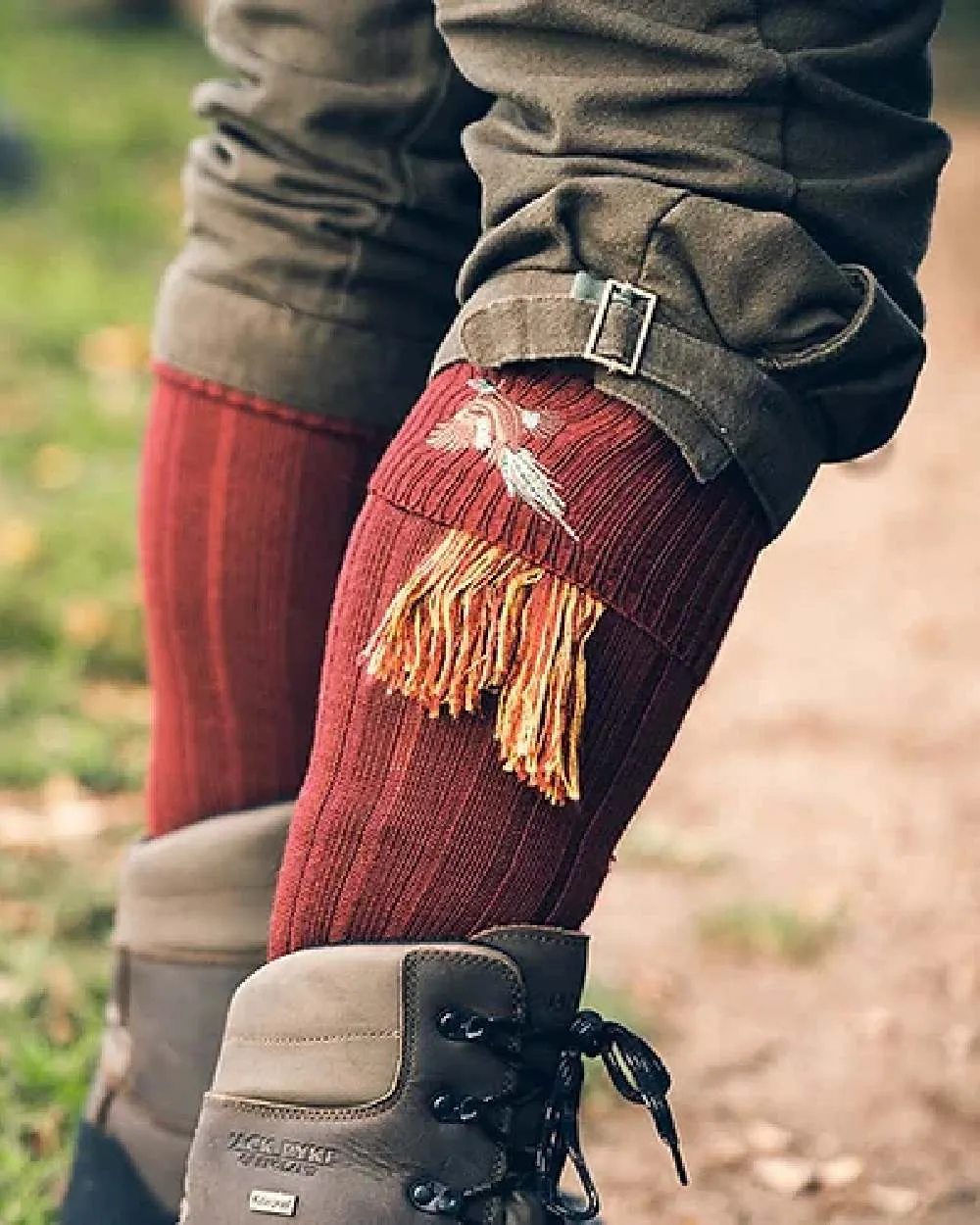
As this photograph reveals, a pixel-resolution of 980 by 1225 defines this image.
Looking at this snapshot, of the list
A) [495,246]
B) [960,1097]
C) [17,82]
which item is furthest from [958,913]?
[17,82]

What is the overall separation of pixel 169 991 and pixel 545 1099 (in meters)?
0.35

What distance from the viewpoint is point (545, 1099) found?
99 cm

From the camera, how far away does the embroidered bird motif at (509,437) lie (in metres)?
0.89

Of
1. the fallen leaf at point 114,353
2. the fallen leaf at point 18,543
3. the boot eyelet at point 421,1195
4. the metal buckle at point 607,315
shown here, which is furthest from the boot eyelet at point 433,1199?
the fallen leaf at point 114,353

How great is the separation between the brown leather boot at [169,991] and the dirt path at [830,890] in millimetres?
402

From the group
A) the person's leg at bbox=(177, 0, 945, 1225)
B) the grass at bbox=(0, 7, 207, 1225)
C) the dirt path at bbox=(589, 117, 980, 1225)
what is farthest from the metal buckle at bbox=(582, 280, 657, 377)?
the grass at bbox=(0, 7, 207, 1225)

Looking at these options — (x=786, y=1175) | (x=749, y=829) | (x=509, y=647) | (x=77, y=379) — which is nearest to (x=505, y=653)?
(x=509, y=647)

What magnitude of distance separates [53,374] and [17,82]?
10.4 feet

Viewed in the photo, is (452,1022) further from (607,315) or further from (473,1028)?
(607,315)

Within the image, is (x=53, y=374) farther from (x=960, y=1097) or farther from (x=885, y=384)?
(x=885, y=384)

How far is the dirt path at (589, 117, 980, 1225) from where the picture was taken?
158 cm

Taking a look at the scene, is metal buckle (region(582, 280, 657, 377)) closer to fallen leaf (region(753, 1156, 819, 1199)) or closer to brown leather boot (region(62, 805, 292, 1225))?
brown leather boot (region(62, 805, 292, 1225))

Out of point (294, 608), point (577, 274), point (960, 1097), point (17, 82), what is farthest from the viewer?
point (17, 82)

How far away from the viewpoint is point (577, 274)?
904mm
